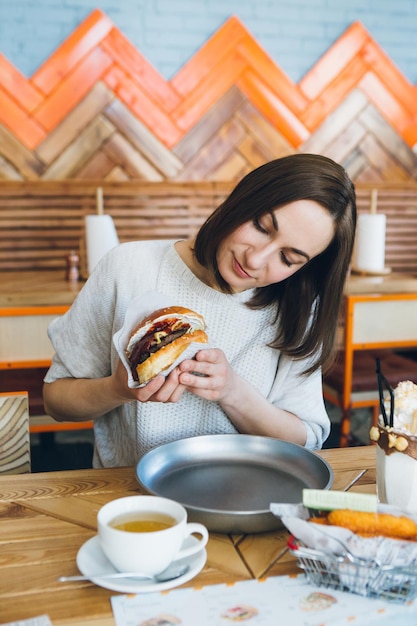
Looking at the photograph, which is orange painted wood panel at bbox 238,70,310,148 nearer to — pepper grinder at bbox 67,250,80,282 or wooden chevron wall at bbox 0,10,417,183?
wooden chevron wall at bbox 0,10,417,183

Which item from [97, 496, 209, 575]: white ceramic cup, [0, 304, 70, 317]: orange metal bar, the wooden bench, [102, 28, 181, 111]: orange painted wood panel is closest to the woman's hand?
[97, 496, 209, 575]: white ceramic cup

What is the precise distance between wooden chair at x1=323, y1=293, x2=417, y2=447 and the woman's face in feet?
5.38

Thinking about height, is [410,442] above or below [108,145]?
below

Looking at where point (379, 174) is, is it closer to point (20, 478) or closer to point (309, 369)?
point (309, 369)

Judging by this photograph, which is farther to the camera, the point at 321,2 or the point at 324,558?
the point at 321,2

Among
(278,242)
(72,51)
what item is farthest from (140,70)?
(278,242)

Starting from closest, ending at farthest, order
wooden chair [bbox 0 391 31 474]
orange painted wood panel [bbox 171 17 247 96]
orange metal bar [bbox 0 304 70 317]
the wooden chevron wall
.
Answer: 1. wooden chair [bbox 0 391 31 474]
2. orange metal bar [bbox 0 304 70 317]
3. the wooden chevron wall
4. orange painted wood panel [bbox 171 17 247 96]

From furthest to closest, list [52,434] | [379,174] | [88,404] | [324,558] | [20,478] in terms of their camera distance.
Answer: [379,174]
[52,434]
[88,404]
[20,478]
[324,558]

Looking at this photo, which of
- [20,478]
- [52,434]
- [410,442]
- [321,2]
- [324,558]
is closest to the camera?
[324,558]

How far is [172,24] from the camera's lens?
3.33m

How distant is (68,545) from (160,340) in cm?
43

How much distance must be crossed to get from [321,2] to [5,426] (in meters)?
3.14

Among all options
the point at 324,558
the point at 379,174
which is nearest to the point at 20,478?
the point at 324,558

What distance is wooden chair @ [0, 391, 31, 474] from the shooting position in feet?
4.85
